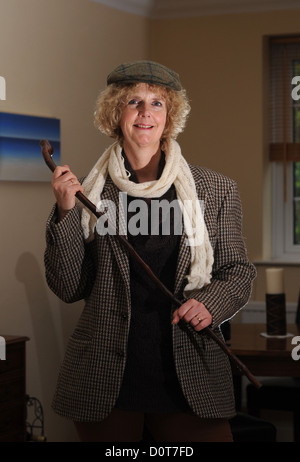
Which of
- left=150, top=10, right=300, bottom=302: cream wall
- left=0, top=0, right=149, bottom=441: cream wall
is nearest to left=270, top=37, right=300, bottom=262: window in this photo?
left=150, top=10, right=300, bottom=302: cream wall

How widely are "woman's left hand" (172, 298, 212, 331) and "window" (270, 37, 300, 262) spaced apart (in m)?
2.98

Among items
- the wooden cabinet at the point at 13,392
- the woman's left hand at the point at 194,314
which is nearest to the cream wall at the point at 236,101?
the wooden cabinet at the point at 13,392

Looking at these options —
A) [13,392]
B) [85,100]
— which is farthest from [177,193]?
[85,100]

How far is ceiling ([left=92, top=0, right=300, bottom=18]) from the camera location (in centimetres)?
439

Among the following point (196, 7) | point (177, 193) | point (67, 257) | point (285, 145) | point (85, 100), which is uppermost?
point (196, 7)

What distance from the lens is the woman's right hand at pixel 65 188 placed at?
5.68 feet

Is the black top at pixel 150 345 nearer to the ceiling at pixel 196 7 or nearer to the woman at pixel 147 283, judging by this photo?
the woman at pixel 147 283

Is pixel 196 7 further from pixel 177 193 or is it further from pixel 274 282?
pixel 177 193

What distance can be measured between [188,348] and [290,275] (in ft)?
9.33

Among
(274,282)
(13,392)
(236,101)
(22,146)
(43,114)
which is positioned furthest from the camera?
(236,101)

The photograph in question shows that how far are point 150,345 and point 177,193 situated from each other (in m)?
0.38

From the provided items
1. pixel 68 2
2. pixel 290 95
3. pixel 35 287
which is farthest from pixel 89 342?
pixel 290 95

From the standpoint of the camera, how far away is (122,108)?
6.08 ft

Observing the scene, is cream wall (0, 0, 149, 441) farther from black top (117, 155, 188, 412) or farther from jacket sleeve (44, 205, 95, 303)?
black top (117, 155, 188, 412)
